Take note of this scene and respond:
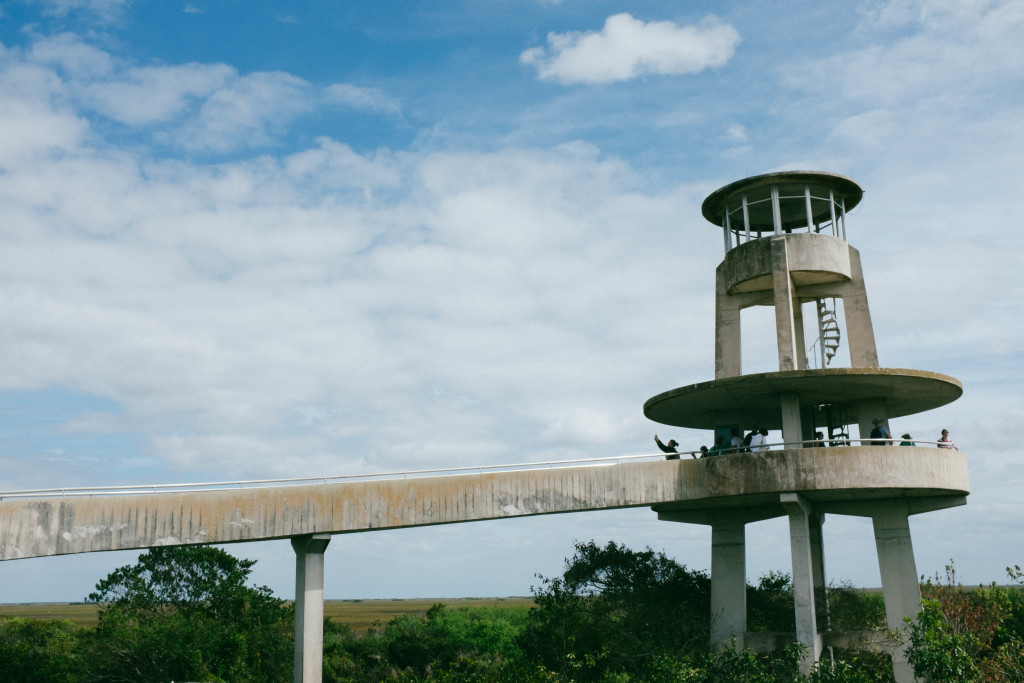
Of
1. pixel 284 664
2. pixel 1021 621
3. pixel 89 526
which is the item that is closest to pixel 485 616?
pixel 284 664

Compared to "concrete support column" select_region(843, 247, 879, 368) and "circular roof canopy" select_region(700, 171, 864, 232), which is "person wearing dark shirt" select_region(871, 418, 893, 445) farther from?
"circular roof canopy" select_region(700, 171, 864, 232)

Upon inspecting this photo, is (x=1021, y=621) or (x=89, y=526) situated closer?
(x=89, y=526)

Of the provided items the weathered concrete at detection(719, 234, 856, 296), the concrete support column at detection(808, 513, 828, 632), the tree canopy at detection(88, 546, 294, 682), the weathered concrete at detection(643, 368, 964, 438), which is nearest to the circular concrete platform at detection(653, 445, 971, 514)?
the weathered concrete at detection(643, 368, 964, 438)

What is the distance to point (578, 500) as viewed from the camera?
77.6 feet

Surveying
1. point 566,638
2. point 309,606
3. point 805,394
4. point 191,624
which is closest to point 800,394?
point 805,394

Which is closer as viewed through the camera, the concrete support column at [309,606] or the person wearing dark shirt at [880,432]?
the concrete support column at [309,606]

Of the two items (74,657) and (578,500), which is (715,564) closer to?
(578,500)

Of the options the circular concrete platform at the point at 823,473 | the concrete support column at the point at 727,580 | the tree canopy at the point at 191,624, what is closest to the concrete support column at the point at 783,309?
the circular concrete platform at the point at 823,473

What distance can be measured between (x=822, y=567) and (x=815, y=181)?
45.3 ft

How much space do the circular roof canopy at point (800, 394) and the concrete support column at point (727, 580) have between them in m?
3.48

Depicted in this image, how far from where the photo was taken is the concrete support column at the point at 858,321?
2732 centimetres

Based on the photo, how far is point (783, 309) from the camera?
87.6ft

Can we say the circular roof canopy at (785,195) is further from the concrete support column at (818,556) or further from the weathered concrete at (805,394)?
the concrete support column at (818,556)

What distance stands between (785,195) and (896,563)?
12.3m
